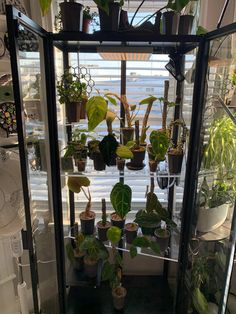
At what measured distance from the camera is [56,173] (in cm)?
123

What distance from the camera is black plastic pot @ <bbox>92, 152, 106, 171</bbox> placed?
1.36 m

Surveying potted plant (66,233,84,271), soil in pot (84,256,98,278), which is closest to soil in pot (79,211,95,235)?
potted plant (66,233,84,271)

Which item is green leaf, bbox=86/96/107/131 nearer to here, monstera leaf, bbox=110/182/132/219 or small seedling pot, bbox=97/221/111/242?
monstera leaf, bbox=110/182/132/219

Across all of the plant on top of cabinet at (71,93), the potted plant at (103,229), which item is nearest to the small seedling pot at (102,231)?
the potted plant at (103,229)

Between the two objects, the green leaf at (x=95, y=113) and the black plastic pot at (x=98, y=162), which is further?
the black plastic pot at (x=98, y=162)

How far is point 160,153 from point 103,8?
72 centimetres

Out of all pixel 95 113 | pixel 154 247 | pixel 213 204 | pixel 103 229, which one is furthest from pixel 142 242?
pixel 95 113

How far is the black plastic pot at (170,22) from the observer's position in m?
1.11

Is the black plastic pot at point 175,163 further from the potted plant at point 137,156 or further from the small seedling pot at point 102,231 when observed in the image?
the small seedling pot at point 102,231

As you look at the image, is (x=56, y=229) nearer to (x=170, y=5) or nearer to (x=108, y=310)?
(x=108, y=310)

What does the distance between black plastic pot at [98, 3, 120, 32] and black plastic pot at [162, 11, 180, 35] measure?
0.72 feet

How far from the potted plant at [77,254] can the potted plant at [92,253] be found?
0.15 ft

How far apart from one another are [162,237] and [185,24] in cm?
119

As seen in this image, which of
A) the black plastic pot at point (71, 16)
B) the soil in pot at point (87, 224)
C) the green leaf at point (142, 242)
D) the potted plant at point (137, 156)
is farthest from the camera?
the soil in pot at point (87, 224)
